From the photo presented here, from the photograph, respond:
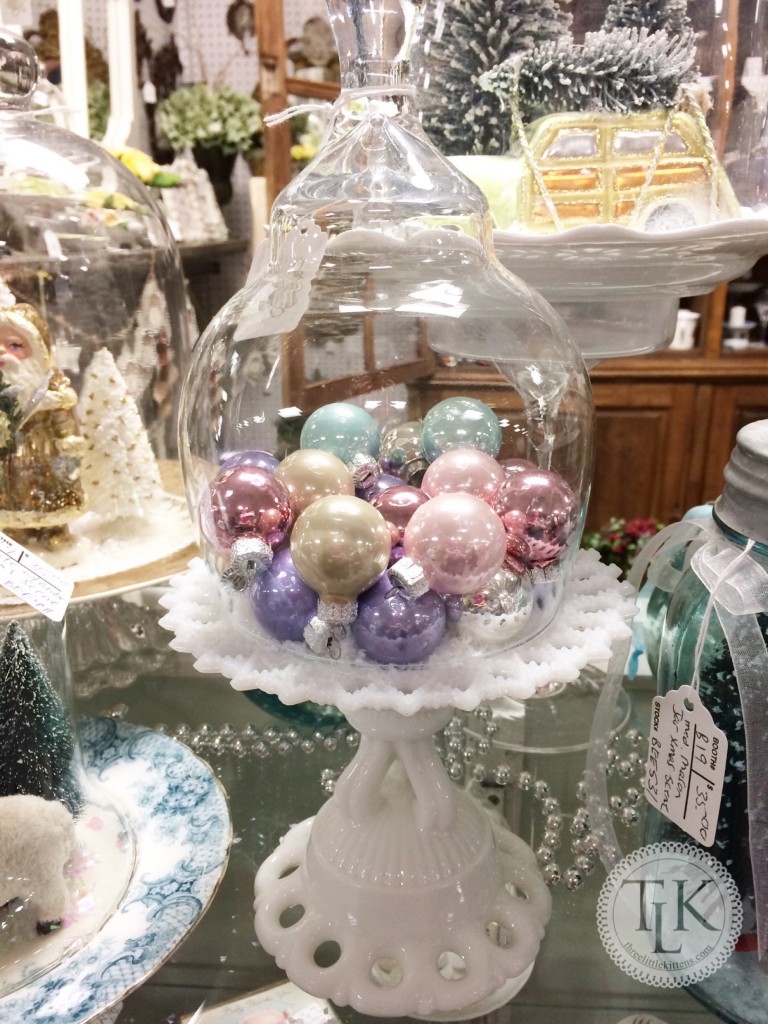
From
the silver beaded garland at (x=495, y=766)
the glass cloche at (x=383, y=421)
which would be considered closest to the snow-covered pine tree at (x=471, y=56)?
the glass cloche at (x=383, y=421)

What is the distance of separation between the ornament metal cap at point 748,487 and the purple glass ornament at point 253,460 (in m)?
0.26

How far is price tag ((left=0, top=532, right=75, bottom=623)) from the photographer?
484 mm

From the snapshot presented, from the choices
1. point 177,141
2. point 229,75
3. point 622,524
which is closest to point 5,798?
point 622,524

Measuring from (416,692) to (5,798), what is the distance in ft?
0.88

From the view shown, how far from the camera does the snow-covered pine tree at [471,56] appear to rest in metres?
0.61

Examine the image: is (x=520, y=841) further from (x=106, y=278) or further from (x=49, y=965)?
(x=106, y=278)

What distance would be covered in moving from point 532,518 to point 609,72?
350 mm

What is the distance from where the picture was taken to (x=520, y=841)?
0.61 metres

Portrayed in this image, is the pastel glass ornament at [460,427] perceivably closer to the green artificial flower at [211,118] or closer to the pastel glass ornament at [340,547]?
Result: the pastel glass ornament at [340,547]

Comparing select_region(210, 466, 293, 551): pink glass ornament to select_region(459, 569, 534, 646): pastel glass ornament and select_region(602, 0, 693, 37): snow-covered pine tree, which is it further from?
select_region(602, 0, 693, 37): snow-covered pine tree

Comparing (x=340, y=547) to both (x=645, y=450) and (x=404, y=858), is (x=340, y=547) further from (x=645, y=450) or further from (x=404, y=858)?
(x=645, y=450)

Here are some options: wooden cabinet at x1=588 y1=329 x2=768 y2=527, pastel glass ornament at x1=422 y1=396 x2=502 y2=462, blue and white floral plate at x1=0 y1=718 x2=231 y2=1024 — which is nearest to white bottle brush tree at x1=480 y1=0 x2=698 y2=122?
pastel glass ornament at x1=422 y1=396 x2=502 y2=462

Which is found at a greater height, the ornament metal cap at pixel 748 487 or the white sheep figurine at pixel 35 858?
the ornament metal cap at pixel 748 487

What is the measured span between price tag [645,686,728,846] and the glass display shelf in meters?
0.10
